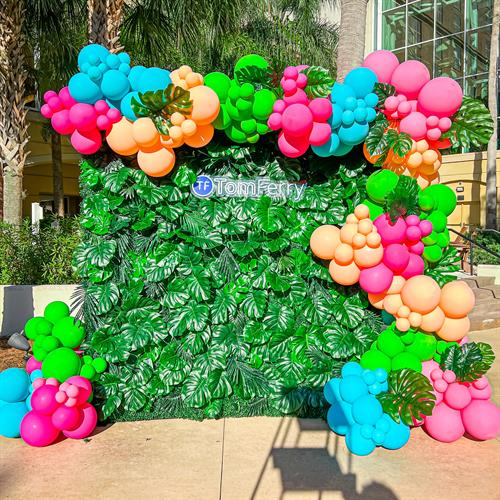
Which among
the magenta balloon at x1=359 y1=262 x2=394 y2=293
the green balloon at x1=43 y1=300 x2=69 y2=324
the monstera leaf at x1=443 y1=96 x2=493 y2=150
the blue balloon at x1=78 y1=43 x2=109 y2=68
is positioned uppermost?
the blue balloon at x1=78 y1=43 x2=109 y2=68

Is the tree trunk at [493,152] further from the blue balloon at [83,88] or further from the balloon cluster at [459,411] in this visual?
the blue balloon at [83,88]

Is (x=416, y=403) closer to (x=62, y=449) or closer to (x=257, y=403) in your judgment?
(x=257, y=403)

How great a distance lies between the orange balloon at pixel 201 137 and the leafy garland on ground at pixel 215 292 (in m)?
0.24

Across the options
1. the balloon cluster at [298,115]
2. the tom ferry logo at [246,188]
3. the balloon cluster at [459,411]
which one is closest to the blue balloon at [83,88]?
the tom ferry logo at [246,188]

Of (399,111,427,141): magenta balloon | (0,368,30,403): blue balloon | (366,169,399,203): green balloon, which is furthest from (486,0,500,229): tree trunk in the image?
(0,368,30,403): blue balloon

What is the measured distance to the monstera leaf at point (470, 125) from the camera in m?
3.98

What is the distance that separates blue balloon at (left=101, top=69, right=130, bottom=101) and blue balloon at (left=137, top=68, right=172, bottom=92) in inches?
5.2

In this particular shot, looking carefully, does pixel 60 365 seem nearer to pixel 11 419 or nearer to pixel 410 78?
pixel 11 419

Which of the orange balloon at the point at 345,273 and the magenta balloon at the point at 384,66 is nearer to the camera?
the orange balloon at the point at 345,273

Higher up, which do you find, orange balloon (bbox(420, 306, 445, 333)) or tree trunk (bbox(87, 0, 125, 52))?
tree trunk (bbox(87, 0, 125, 52))

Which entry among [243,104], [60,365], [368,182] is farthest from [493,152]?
[60,365]

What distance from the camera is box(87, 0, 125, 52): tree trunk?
8070 mm

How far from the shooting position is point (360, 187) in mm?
4352

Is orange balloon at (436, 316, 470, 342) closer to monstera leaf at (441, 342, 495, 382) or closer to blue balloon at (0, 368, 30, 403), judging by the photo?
monstera leaf at (441, 342, 495, 382)
